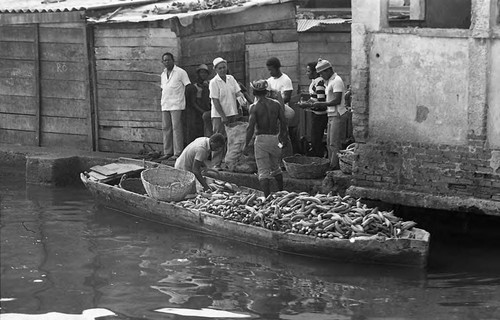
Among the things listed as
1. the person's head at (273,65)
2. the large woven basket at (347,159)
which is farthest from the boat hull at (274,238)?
the person's head at (273,65)

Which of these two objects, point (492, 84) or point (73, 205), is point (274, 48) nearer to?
point (73, 205)

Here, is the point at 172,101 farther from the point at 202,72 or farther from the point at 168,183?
the point at 168,183

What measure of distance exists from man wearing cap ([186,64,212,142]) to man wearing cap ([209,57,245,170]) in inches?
17.8

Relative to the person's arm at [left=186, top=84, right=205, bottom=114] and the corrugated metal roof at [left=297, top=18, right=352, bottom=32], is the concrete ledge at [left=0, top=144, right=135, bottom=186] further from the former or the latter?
the corrugated metal roof at [left=297, top=18, right=352, bottom=32]

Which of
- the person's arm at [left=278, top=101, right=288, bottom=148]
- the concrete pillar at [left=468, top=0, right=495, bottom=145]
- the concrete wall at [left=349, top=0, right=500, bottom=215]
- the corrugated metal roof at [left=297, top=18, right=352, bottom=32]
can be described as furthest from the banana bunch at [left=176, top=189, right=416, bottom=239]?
the corrugated metal roof at [left=297, top=18, right=352, bottom=32]

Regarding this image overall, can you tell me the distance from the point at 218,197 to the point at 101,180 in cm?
230

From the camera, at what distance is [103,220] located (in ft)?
52.2

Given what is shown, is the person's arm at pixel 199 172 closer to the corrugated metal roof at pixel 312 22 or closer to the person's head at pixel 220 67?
the person's head at pixel 220 67

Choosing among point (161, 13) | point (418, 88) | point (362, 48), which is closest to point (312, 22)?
point (161, 13)

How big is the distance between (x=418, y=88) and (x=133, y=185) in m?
4.70

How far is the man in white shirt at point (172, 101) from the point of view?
17188 mm

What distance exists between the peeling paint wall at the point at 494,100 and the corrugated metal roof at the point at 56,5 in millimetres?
6865

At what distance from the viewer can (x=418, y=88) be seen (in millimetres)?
14234

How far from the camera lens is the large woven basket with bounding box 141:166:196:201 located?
49.8 feet
